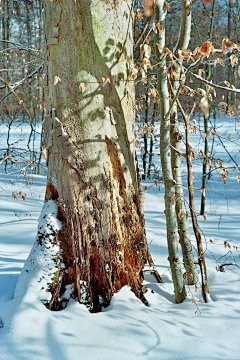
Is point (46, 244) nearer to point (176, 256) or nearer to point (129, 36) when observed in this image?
point (176, 256)

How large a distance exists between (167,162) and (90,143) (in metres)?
0.59

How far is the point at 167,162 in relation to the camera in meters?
2.08

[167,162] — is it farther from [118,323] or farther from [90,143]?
[118,323]

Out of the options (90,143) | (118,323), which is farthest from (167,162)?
(118,323)

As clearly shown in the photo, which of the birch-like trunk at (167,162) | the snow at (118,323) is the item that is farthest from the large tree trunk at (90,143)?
the birch-like trunk at (167,162)

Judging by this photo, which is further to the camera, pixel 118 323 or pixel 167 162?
pixel 167 162

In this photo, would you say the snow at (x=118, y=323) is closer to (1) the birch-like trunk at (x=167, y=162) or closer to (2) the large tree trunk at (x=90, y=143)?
(2) the large tree trunk at (x=90, y=143)

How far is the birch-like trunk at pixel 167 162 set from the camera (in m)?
1.93

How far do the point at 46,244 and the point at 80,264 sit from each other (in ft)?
0.99

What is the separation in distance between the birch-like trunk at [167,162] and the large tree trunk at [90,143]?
294 mm

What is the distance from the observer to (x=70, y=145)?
2041 mm

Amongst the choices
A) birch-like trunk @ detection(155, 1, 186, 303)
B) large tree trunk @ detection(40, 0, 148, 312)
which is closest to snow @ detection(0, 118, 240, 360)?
large tree trunk @ detection(40, 0, 148, 312)

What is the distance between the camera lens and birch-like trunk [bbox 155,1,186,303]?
6.33 ft

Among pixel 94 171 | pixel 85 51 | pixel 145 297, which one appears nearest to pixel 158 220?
pixel 145 297
